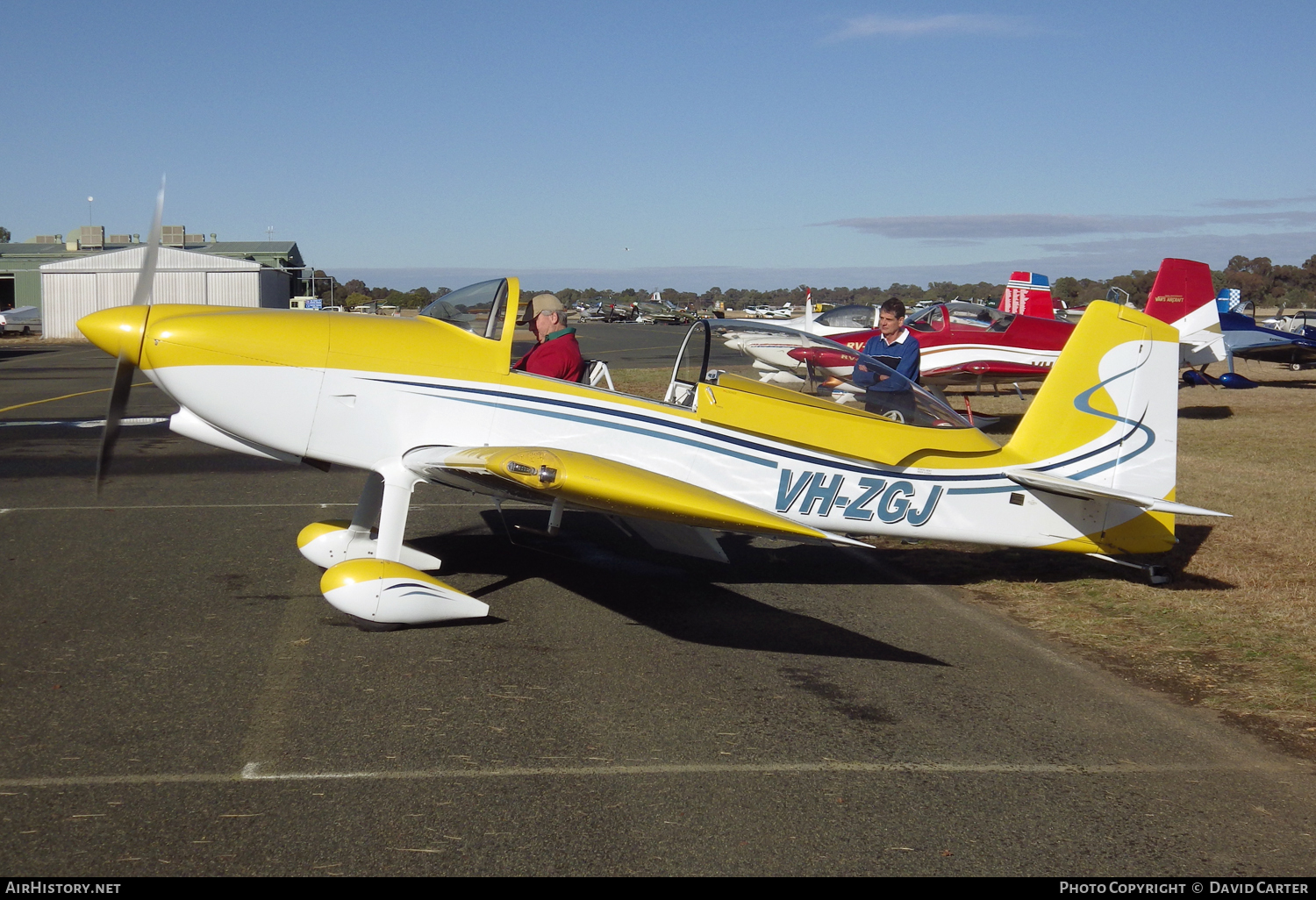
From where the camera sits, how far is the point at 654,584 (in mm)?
6953

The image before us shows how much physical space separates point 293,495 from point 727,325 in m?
5.28

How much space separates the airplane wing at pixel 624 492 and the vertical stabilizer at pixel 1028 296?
21093 millimetres

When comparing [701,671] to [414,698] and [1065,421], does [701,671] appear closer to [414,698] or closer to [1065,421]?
[414,698]

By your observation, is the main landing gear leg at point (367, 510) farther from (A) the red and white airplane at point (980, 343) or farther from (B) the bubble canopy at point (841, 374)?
(A) the red and white airplane at point (980, 343)

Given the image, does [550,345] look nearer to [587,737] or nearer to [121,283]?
[587,737]

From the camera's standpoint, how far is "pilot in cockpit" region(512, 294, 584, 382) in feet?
20.9

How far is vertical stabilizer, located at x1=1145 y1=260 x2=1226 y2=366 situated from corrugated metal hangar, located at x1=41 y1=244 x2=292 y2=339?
1437 inches

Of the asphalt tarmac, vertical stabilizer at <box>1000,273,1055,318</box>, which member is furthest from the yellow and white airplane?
vertical stabilizer at <box>1000,273,1055,318</box>

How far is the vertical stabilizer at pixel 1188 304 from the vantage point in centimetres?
1762

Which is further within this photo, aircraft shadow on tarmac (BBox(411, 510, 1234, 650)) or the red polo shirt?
the red polo shirt

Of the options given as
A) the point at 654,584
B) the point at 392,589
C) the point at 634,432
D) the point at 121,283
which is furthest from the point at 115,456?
the point at 121,283

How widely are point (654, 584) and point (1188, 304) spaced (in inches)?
592

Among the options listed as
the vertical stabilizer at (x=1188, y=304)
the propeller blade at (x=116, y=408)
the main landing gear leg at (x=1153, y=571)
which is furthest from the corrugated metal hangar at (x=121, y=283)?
the main landing gear leg at (x=1153, y=571)

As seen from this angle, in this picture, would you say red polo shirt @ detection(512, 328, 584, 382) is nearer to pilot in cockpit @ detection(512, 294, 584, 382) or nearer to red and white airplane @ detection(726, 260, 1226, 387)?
pilot in cockpit @ detection(512, 294, 584, 382)
